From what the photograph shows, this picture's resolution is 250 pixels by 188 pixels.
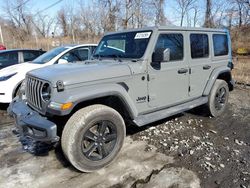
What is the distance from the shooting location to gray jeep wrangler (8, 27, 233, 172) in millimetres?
2996

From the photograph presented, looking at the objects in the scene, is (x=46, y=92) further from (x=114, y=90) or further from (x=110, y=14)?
(x=110, y=14)

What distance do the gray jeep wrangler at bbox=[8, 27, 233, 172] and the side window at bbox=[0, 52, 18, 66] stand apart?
4.39 meters

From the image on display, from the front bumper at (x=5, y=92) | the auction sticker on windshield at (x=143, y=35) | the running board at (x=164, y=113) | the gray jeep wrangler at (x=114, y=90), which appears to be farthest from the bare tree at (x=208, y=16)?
the front bumper at (x=5, y=92)

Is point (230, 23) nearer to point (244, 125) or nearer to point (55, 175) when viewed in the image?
point (244, 125)

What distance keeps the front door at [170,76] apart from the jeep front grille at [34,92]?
168cm

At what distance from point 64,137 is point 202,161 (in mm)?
2079

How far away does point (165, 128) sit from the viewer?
187 inches

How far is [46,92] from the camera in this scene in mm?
3127

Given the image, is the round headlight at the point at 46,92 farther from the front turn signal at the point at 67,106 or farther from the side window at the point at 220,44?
the side window at the point at 220,44

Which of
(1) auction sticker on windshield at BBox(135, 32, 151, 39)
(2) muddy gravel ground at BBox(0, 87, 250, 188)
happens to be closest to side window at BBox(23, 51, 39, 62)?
(2) muddy gravel ground at BBox(0, 87, 250, 188)

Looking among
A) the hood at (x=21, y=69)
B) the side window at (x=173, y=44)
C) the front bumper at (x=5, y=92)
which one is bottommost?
the front bumper at (x=5, y=92)

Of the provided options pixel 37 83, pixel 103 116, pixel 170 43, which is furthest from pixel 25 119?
pixel 170 43

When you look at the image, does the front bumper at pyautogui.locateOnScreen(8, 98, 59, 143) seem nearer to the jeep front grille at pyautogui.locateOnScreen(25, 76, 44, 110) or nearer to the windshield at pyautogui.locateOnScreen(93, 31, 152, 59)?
the jeep front grille at pyautogui.locateOnScreen(25, 76, 44, 110)

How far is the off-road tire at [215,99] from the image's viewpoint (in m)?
5.15
